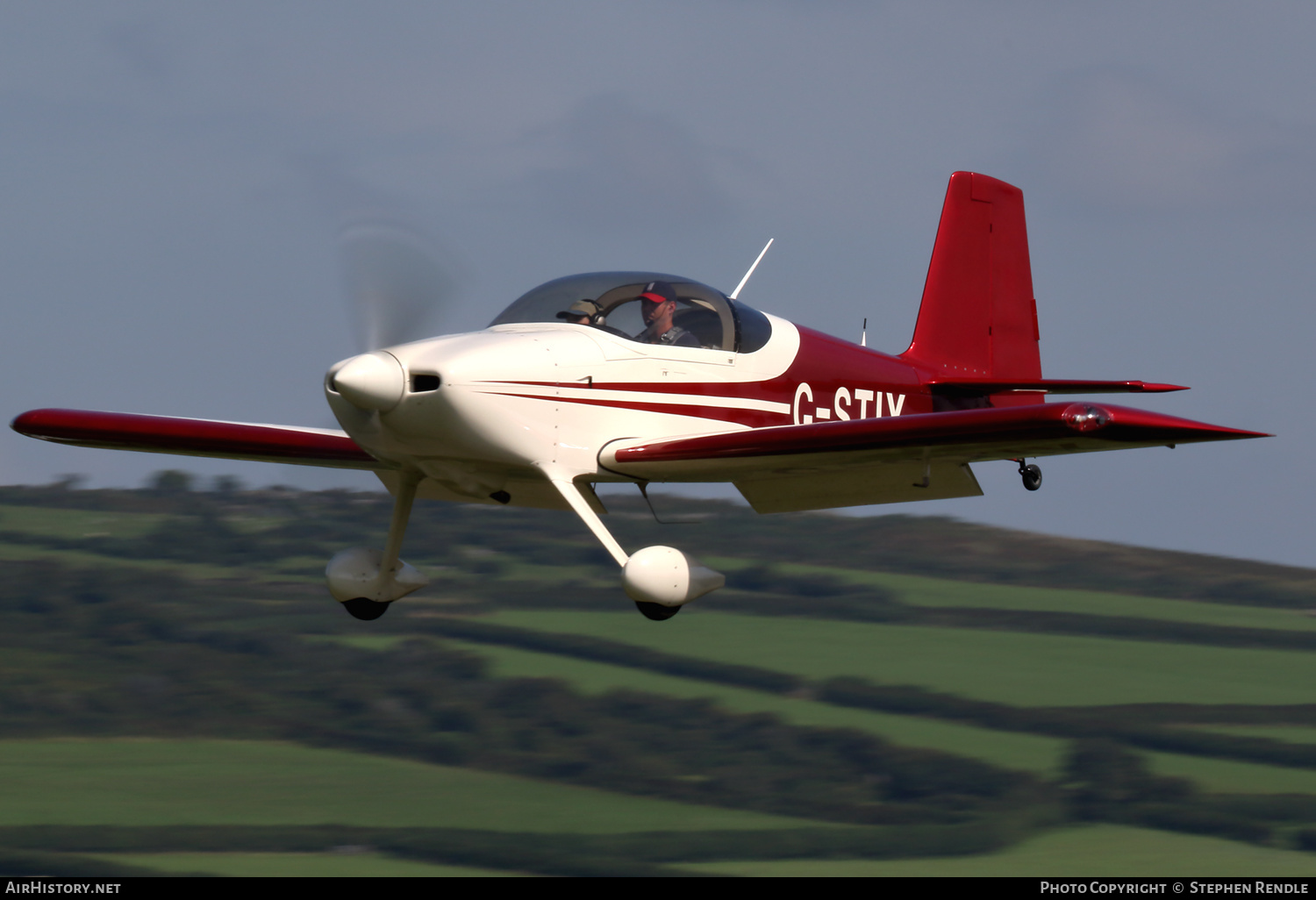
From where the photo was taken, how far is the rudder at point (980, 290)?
1528 cm

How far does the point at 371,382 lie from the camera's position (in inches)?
390

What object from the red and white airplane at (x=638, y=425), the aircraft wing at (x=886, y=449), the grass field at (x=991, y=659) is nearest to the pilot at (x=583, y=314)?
the red and white airplane at (x=638, y=425)

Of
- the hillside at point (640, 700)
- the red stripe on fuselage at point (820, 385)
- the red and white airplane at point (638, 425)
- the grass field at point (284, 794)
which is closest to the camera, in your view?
the red and white airplane at point (638, 425)

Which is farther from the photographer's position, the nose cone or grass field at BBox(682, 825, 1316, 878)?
grass field at BBox(682, 825, 1316, 878)

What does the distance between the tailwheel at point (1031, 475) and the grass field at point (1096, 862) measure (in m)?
69.9

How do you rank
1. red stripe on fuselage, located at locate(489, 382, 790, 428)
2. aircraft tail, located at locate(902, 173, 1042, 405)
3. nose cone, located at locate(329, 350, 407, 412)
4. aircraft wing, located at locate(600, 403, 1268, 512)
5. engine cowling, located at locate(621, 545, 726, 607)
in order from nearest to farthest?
aircraft wing, located at locate(600, 403, 1268, 512)
nose cone, located at locate(329, 350, 407, 412)
engine cowling, located at locate(621, 545, 726, 607)
red stripe on fuselage, located at locate(489, 382, 790, 428)
aircraft tail, located at locate(902, 173, 1042, 405)

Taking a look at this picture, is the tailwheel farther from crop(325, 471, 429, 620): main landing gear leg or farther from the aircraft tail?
crop(325, 471, 429, 620): main landing gear leg

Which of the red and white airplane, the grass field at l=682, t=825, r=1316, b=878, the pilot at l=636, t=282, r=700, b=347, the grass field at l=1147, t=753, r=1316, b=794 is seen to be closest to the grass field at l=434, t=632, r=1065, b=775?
the grass field at l=1147, t=753, r=1316, b=794

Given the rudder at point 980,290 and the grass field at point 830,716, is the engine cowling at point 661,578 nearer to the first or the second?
the rudder at point 980,290

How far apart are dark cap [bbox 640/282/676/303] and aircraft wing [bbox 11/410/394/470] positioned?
2891mm

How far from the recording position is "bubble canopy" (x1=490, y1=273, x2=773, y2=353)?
37.4 ft

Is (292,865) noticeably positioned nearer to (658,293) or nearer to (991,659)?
(991,659)
